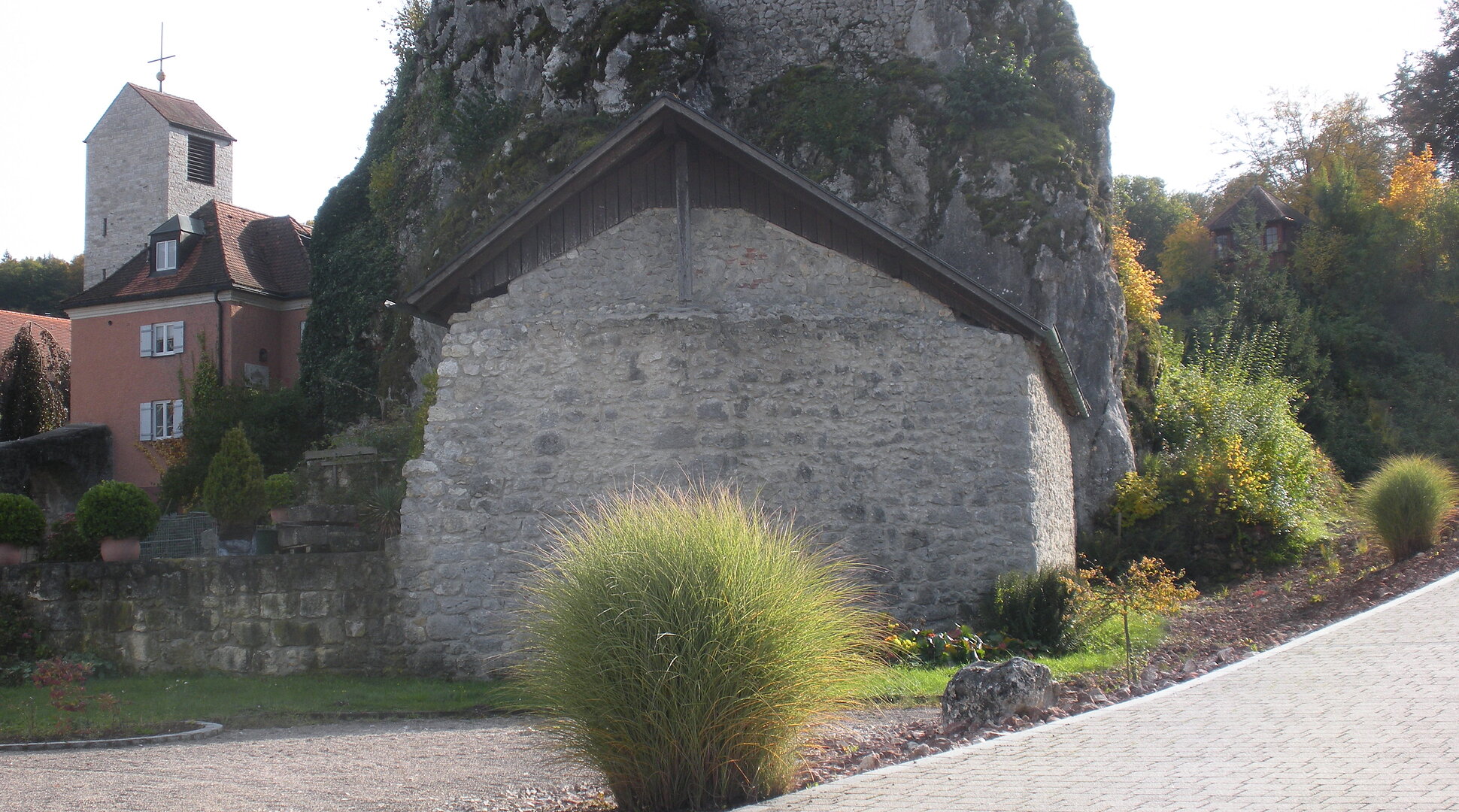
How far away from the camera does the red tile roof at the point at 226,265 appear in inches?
1127

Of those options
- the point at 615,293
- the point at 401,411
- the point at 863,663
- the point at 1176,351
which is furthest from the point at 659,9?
the point at 863,663

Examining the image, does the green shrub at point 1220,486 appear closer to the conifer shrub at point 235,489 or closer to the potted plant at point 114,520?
the conifer shrub at point 235,489

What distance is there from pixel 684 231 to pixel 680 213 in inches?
7.7

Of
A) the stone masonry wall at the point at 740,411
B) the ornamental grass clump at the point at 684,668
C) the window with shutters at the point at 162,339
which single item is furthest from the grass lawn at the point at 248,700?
the window with shutters at the point at 162,339

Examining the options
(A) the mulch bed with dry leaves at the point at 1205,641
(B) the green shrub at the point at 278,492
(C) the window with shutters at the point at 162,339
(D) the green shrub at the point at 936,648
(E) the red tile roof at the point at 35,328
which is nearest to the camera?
(A) the mulch bed with dry leaves at the point at 1205,641

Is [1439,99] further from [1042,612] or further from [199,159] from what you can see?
[199,159]

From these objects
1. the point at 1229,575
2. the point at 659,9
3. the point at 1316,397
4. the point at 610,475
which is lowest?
the point at 1229,575

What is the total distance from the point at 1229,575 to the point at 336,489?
13.6 metres

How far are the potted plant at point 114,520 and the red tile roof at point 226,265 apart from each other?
1776cm

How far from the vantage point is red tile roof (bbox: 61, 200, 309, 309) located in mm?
28625

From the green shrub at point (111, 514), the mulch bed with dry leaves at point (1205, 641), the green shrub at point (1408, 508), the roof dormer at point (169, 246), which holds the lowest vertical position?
the mulch bed with dry leaves at point (1205, 641)

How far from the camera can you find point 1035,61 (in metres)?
19.2

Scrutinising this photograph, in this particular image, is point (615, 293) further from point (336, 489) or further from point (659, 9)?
point (659, 9)

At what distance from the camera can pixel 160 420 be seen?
93.5 ft
